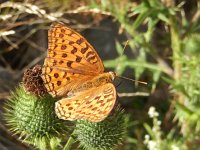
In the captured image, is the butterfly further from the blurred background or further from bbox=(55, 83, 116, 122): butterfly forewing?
the blurred background

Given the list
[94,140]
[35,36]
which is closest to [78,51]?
[94,140]

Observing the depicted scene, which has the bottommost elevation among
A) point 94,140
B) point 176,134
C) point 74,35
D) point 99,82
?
point 176,134

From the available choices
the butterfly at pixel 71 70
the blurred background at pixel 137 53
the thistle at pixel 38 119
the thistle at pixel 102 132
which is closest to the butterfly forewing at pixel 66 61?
the butterfly at pixel 71 70

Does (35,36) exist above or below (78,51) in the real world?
below

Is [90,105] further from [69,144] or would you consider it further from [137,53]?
[137,53]

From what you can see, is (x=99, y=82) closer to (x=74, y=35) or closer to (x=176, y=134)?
(x=74, y=35)

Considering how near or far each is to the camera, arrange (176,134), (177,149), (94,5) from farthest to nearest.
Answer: (176,134) → (94,5) → (177,149)

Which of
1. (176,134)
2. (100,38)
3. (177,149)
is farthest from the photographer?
(100,38)

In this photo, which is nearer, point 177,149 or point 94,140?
point 94,140

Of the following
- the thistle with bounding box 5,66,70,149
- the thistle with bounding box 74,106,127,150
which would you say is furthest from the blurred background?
the thistle with bounding box 74,106,127,150
